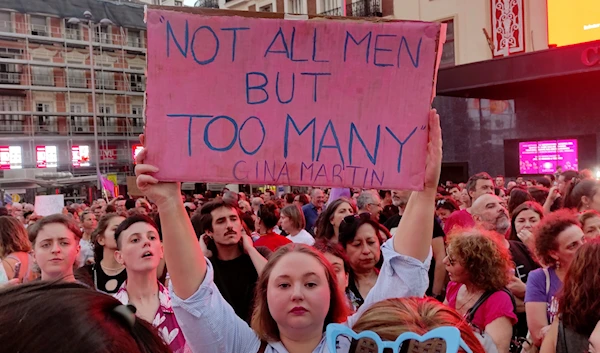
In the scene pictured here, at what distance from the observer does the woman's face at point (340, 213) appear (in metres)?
5.41

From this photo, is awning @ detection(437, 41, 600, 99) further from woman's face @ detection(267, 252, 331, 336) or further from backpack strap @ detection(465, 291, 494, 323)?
woman's face @ detection(267, 252, 331, 336)

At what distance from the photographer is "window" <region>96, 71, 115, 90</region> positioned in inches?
1905

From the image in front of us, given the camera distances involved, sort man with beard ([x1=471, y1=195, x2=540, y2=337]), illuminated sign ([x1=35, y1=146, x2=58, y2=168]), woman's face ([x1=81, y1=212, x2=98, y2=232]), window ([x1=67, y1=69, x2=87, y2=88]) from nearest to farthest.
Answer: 1. man with beard ([x1=471, y1=195, x2=540, y2=337])
2. woman's face ([x1=81, y1=212, x2=98, y2=232])
3. illuminated sign ([x1=35, y1=146, x2=58, y2=168])
4. window ([x1=67, y1=69, x2=87, y2=88])

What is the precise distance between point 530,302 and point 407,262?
1.72m

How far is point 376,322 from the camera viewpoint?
1.57 m

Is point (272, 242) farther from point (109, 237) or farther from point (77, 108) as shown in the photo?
point (77, 108)

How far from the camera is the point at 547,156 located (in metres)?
16.8

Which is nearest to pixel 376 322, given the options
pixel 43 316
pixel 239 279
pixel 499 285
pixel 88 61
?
pixel 43 316

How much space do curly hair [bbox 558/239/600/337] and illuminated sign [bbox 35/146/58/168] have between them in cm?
4662

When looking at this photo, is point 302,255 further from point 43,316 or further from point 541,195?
point 541,195

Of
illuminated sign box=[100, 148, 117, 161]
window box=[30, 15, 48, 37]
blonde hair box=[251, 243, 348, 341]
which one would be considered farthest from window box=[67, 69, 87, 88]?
blonde hair box=[251, 243, 348, 341]

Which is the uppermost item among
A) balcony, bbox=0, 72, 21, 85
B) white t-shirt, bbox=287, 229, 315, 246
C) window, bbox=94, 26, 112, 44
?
window, bbox=94, 26, 112, 44

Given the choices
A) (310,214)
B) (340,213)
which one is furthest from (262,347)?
(310,214)

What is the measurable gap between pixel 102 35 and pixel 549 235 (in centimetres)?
Answer: 5092
